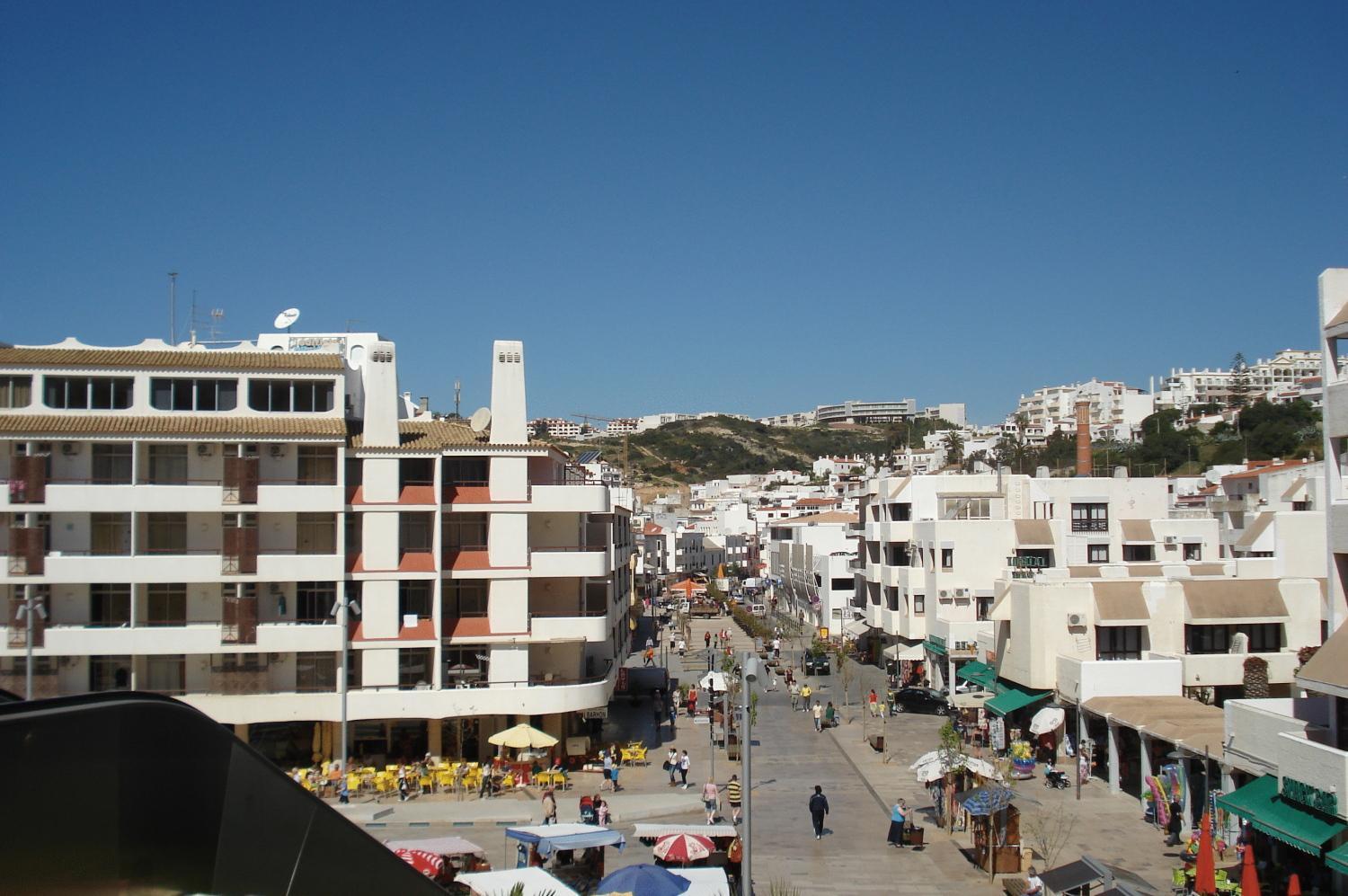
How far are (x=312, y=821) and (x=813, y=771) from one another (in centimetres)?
2533

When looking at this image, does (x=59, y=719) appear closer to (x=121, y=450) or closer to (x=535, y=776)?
(x=535, y=776)

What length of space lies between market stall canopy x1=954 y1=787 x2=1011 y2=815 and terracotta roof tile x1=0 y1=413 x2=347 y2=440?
1813 centimetres

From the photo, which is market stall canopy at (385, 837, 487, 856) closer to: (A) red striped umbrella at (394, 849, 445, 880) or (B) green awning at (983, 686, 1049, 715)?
(A) red striped umbrella at (394, 849, 445, 880)

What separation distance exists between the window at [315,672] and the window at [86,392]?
8.20m

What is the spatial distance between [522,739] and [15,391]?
16114 millimetres

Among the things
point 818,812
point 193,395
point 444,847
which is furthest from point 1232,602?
point 193,395

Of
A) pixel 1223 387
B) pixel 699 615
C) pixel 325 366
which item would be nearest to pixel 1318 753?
pixel 325 366

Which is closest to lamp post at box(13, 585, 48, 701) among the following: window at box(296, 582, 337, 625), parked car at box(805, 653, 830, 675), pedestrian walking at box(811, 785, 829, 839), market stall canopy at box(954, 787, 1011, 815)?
window at box(296, 582, 337, 625)

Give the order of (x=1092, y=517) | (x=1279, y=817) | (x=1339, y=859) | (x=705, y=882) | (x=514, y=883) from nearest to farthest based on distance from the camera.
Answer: (x=514, y=883) → (x=1339, y=859) → (x=705, y=882) → (x=1279, y=817) → (x=1092, y=517)

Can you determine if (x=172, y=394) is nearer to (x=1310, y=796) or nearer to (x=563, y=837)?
(x=563, y=837)

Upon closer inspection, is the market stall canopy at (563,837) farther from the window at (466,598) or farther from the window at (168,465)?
the window at (168,465)

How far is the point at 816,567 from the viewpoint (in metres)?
71.4

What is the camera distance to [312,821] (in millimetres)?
8477

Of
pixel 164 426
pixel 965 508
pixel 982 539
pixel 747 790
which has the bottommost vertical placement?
pixel 747 790
